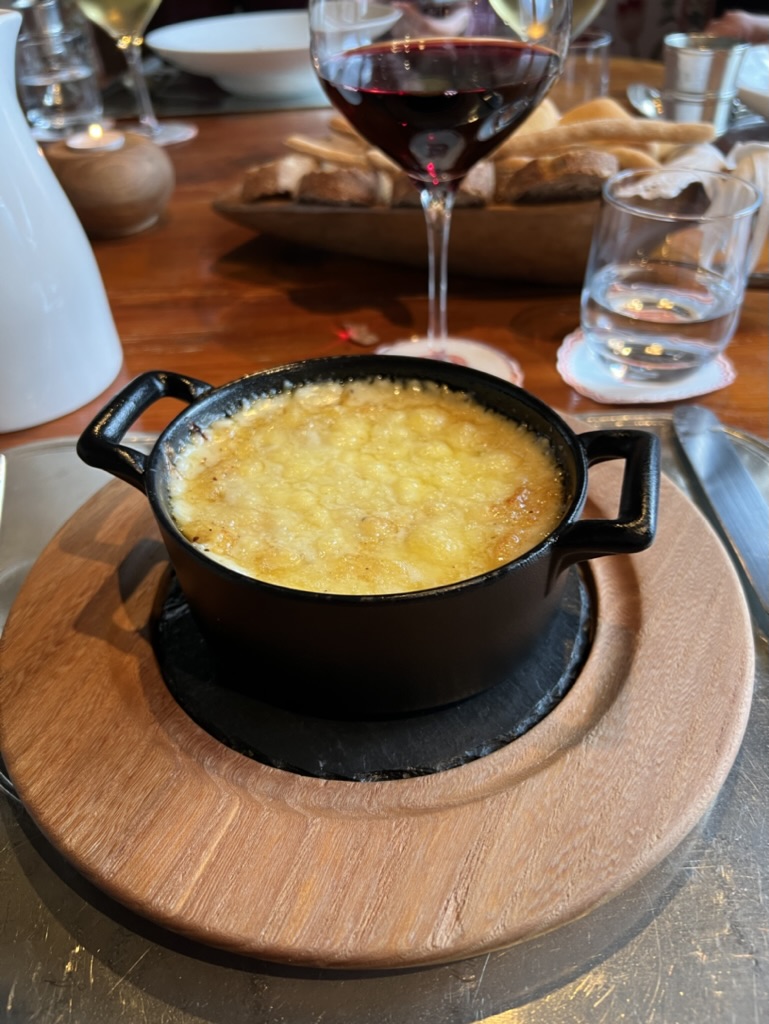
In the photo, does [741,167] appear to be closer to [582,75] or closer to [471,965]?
[582,75]

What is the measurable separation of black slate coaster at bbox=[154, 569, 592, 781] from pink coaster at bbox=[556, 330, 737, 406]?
426mm

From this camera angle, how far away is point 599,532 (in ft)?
1.63

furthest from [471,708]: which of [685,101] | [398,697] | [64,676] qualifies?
[685,101]

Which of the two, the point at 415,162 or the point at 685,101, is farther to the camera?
the point at 685,101

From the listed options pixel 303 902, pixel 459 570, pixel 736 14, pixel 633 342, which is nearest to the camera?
pixel 303 902

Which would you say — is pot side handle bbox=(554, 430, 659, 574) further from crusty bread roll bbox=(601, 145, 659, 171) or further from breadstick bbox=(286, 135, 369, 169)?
breadstick bbox=(286, 135, 369, 169)

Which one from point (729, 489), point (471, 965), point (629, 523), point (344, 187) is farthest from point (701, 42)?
point (471, 965)

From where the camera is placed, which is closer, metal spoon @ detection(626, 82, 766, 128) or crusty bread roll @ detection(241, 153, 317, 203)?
crusty bread roll @ detection(241, 153, 317, 203)

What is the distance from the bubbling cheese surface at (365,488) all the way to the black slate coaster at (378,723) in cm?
9

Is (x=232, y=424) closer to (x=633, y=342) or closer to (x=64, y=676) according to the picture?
(x=64, y=676)

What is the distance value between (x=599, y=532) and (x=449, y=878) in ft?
0.73

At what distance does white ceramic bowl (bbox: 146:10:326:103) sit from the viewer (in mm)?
1773

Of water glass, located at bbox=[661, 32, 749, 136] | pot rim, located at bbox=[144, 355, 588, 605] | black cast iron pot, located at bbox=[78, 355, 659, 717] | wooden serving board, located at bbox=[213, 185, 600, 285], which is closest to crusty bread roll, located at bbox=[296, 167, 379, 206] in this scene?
wooden serving board, located at bbox=[213, 185, 600, 285]

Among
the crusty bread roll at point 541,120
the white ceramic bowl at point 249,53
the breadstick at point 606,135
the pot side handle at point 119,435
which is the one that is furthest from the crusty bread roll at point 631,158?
the white ceramic bowl at point 249,53
